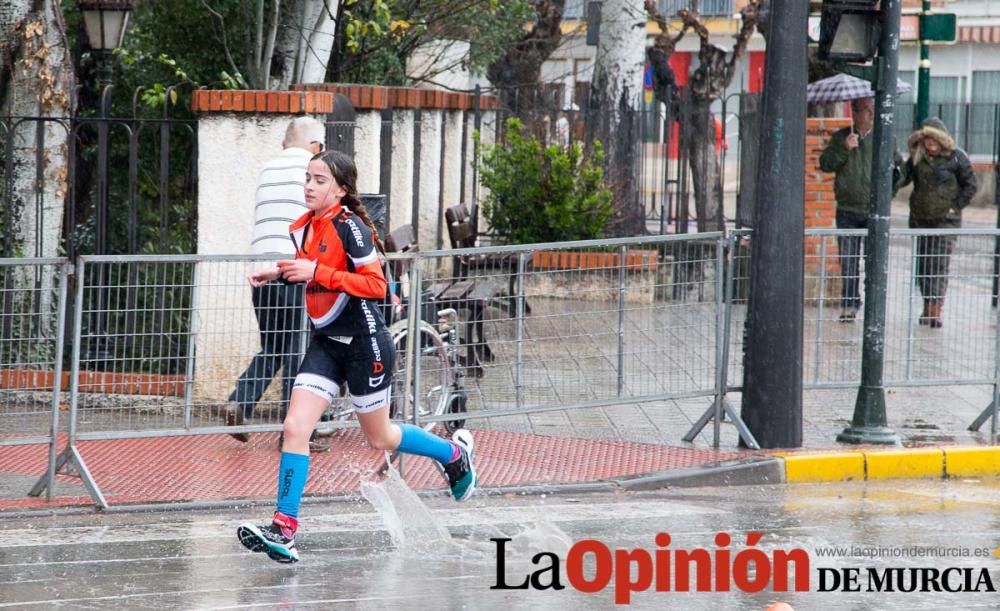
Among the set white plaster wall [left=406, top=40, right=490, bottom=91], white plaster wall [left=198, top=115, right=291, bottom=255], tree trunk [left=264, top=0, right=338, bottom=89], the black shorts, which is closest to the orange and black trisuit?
the black shorts

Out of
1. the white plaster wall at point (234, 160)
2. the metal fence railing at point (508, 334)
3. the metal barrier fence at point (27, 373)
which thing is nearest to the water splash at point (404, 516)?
the metal fence railing at point (508, 334)

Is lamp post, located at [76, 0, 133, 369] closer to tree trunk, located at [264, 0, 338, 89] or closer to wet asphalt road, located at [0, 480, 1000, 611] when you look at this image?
wet asphalt road, located at [0, 480, 1000, 611]

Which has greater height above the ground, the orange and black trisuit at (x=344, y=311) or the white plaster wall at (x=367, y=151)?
the white plaster wall at (x=367, y=151)

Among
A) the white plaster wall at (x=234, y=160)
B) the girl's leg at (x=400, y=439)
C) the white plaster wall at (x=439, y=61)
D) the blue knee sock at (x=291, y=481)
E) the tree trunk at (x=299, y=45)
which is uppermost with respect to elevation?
the white plaster wall at (x=439, y=61)

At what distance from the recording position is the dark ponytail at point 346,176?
734cm

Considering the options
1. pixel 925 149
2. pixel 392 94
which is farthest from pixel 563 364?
pixel 925 149

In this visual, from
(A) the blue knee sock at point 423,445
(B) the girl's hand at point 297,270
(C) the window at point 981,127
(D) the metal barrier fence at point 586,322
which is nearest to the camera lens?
(B) the girl's hand at point 297,270

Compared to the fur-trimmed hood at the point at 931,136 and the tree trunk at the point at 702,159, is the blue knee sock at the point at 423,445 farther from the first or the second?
the tree trunk at the point at 702,159

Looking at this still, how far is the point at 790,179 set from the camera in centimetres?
1000

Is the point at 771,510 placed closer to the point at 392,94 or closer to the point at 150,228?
the point at 150,228

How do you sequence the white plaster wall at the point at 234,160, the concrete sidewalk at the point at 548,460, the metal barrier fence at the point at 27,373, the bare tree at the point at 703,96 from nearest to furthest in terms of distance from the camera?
the metal barrier fence at the point at 27,373, the concrete sidewalk at the point at 548,460, the white plaster wall at the point at 234,160, the bare tree at the point at 703,96

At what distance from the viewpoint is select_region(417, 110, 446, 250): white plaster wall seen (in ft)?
55.4

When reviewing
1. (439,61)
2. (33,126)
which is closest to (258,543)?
(33,126)

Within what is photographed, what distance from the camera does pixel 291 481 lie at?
23.6 feet
